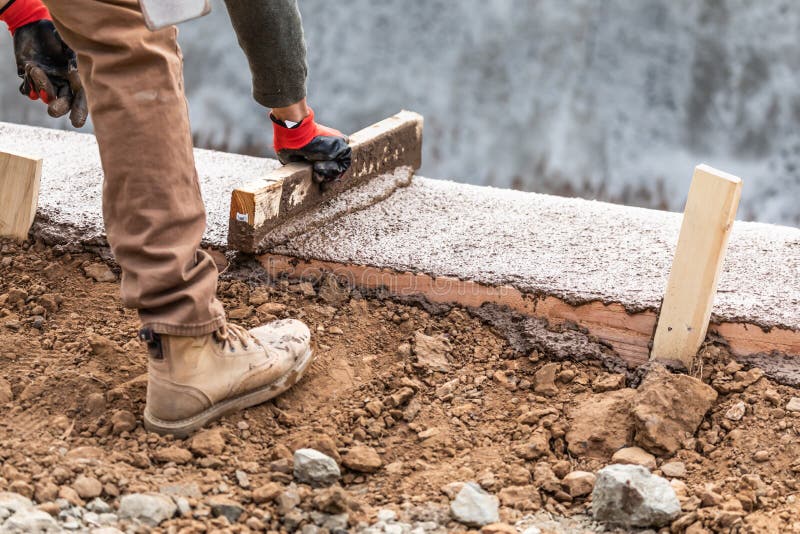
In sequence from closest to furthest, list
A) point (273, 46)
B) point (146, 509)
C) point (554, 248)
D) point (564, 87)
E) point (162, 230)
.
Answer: point (146, 509), point (162, 230), point (273, 46), point (554, 248), point (564, 87)

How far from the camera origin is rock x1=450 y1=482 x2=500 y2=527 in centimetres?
174

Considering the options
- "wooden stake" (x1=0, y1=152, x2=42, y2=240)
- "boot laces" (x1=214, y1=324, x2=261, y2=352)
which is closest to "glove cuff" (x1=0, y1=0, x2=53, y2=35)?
"wooden stake" (x1=0, y1=152, x2=42, y2=240)

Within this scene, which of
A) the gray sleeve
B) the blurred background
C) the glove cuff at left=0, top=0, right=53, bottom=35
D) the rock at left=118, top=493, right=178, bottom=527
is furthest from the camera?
the blurred background

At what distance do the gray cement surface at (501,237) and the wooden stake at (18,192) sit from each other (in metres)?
0.06

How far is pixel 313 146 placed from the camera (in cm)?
285

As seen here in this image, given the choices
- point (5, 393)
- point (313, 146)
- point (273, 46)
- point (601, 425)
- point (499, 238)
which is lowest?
point (5, 393)

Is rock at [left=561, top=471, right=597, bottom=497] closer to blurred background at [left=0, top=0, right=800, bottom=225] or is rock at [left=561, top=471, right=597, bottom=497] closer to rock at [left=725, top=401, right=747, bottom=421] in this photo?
rock at [left=725, top=401, right=747, bottom=421]

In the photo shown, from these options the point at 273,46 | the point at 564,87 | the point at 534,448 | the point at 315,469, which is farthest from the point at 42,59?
the point at 564,87

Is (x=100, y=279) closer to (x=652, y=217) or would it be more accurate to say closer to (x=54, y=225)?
(x=54, y=225)

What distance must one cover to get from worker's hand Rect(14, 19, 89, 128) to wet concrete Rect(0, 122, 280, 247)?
40 centimetres

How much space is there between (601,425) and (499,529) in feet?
1.54

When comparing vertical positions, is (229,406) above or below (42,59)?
below

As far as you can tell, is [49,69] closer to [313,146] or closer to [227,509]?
[313,146]

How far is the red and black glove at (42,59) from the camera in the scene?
239 centimetres
